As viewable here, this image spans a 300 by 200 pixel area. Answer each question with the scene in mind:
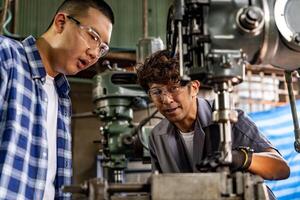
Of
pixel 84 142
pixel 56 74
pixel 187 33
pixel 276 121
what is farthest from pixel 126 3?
pixel 187 33

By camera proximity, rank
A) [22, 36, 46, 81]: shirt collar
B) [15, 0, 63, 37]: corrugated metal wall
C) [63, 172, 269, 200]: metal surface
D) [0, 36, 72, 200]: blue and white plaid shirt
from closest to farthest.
Result: [63, 172, 269, 200]: metal surface, [0, 36, 72, 200]: blue and white plaid shirt, [22, 36, 46, 81]: shirt collar, [15, 0, 63, 37]: corrugated metal wall

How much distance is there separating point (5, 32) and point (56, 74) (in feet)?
4.65

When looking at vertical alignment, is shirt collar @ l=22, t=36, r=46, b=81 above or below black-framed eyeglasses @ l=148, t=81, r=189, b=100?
above

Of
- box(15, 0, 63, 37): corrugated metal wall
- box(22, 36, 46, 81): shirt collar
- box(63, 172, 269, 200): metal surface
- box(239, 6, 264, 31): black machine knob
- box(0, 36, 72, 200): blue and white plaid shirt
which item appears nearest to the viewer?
box(63, 172, 269, 200): metal surface

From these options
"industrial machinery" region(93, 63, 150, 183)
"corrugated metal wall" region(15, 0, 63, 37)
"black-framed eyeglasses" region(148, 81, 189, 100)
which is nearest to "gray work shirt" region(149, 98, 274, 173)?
"black-framed eyeglasses" region(148, 81, 189, 100)

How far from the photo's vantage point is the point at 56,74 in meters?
1.55

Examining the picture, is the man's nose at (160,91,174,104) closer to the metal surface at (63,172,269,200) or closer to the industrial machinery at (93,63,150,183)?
the industrial machinery at (93,63,150,183)

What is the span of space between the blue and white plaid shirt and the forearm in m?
0.63

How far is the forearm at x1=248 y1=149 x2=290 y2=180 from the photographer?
47.9 inches

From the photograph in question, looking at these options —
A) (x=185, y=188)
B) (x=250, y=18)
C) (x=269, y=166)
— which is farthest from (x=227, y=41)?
(x=269, y=166)

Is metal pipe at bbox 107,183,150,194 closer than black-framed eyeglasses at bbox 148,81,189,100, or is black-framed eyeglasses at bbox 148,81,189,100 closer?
metal pipe at bbox 107,183,150,194

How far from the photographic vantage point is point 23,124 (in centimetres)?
126

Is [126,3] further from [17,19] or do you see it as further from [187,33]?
[187,33]

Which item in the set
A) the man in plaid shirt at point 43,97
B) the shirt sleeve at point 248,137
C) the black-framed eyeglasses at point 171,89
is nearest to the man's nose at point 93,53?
the man in plaid shirt at point 43,97
